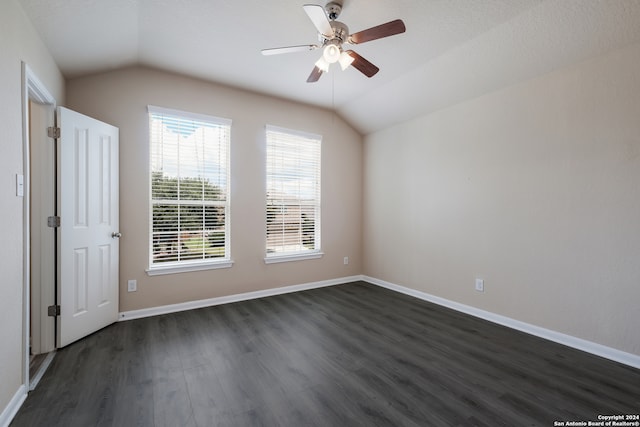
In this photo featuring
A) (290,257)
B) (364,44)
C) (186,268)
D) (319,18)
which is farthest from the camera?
(290,257)

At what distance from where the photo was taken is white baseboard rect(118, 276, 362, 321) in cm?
330

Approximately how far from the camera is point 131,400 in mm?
1890

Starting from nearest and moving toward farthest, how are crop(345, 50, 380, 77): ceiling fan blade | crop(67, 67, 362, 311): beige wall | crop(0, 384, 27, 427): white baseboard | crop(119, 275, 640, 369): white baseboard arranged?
crop(0, 384, 27, 427): white baseboard < crop(345, 50, 380, 77): ceiling fan blade < crop(119, 275, 640, 369): white baseboard < crop(67, 67, 362, 311): beige wall

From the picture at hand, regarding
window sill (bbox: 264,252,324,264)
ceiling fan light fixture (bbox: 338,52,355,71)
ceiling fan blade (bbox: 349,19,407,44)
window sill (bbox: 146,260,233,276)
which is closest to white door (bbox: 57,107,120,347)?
window sill (bbox: 146,260,233,276)

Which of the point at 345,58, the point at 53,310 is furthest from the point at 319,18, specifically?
the point at 53,310

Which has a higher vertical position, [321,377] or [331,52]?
[331,52]

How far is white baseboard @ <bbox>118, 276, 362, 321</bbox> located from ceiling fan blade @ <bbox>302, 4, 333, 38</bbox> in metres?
3.25

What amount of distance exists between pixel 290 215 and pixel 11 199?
9.98 feet

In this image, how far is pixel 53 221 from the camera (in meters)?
2.52

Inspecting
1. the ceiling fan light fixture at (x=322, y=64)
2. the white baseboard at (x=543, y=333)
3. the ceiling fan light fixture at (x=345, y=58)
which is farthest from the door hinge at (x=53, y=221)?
the white baseboard at (x=543, y=333)

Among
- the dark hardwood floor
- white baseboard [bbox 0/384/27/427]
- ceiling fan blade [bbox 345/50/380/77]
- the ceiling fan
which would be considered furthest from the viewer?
ceiling fan blade [bbox 345/50/380/77]

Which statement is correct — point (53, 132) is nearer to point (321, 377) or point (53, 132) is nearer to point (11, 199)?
point (11, 199)

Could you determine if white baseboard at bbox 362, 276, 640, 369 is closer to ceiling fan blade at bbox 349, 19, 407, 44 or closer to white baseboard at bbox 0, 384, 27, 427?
ceiling fan blade at bbox 349, 19, 407, 44

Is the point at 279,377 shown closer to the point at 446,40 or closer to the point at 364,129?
the point at 446,40
